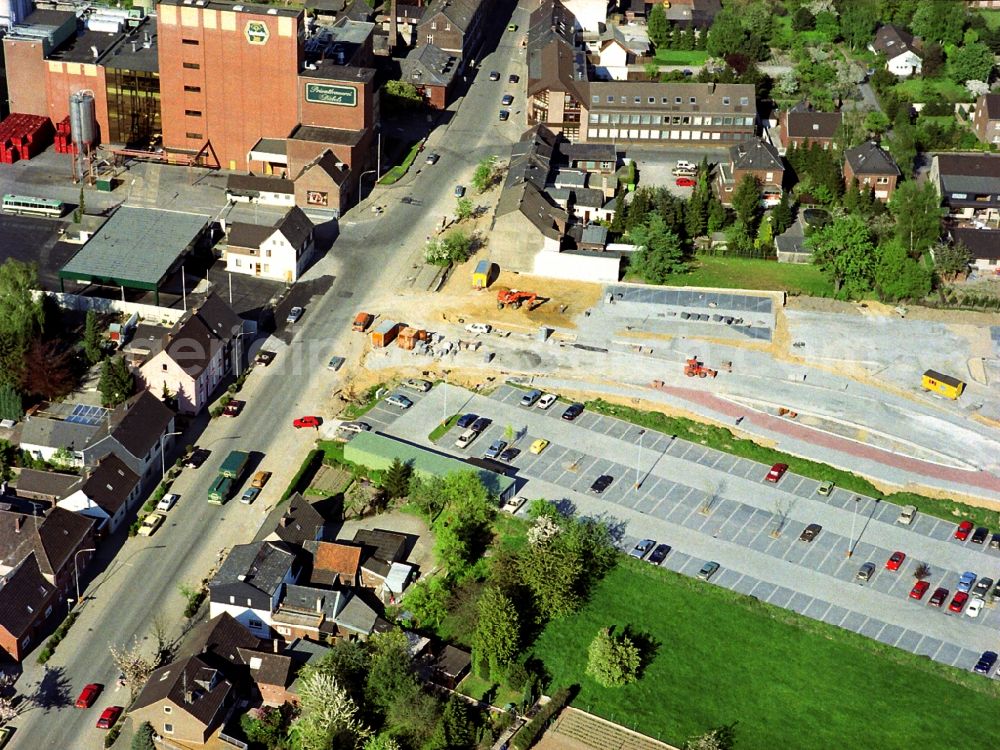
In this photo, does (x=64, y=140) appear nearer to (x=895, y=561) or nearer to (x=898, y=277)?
(x=898, y=277)

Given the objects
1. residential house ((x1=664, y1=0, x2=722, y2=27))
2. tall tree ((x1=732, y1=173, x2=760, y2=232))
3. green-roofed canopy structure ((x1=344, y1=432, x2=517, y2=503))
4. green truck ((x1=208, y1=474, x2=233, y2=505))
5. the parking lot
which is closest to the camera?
the parking lot

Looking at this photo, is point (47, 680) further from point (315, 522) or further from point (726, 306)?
point (726, 306)

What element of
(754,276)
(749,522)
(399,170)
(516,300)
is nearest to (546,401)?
(516,300)

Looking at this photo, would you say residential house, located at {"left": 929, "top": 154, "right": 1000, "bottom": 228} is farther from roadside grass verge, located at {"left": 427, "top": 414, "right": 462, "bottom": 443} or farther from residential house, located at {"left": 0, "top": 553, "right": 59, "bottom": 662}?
residential house, located at {"left": 0, "top": 553, "right": 59, "bottom": 662}

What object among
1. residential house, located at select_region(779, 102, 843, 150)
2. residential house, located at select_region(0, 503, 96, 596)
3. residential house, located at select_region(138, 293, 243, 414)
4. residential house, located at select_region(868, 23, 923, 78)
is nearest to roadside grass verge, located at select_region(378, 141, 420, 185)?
residential house, located at select_region(138, 293, 243, 414)

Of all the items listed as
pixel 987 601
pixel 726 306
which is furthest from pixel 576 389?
pixel 987 601

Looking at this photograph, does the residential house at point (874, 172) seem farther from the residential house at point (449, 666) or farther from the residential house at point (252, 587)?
the residential house at point (252, 587)
